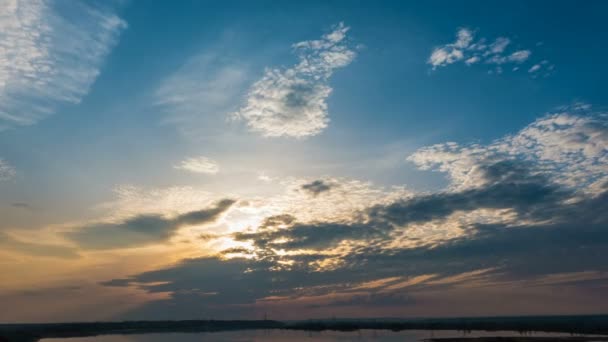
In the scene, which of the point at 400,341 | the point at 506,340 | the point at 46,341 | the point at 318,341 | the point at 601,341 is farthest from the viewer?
the point at 46,341

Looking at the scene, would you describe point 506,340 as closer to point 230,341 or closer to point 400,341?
point 400,341

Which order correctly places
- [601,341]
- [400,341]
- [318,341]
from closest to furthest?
[601,341] < [400,341] < [318,341]

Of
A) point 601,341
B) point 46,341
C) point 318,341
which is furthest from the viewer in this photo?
point 46,341

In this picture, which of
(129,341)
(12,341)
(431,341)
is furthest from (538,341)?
(12,341)

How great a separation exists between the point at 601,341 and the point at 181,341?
285ft

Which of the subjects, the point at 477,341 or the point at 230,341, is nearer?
the point at 477,341

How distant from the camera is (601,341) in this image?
3061 inches

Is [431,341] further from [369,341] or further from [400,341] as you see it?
[369,341]

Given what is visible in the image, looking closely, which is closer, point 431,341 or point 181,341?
point 431,341

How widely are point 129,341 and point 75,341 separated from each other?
13.7 m

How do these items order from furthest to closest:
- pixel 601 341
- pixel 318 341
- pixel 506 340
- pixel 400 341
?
pixel 318 341
pixel 400 341
pixel 506 340
pixel 601 341

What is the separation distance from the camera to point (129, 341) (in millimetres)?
110062

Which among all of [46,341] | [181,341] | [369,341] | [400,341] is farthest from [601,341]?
[46,341]

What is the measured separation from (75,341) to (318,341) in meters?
60.7
